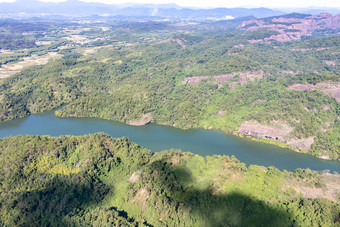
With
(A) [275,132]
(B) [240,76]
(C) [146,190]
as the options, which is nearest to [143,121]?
(C) [146,190]

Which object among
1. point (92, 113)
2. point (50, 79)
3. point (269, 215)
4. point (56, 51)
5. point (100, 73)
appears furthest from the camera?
point (56, 51)

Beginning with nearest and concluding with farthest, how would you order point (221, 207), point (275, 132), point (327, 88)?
1. point (221, 207)
2. point (275, 132)
3. point (327, 88)

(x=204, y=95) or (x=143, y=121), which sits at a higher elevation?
(x=204, y=95)

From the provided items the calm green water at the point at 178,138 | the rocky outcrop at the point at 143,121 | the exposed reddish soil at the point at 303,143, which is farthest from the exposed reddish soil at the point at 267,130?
the rocky outcrop at the point at 143,121

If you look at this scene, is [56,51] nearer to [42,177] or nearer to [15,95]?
[15,95]

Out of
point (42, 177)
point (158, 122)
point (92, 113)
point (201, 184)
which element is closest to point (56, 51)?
point (92, 113)

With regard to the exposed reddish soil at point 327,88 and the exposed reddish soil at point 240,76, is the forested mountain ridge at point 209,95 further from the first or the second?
the exposed reddish soil at point 240,76

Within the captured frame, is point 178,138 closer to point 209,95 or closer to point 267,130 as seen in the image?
point 267,130
